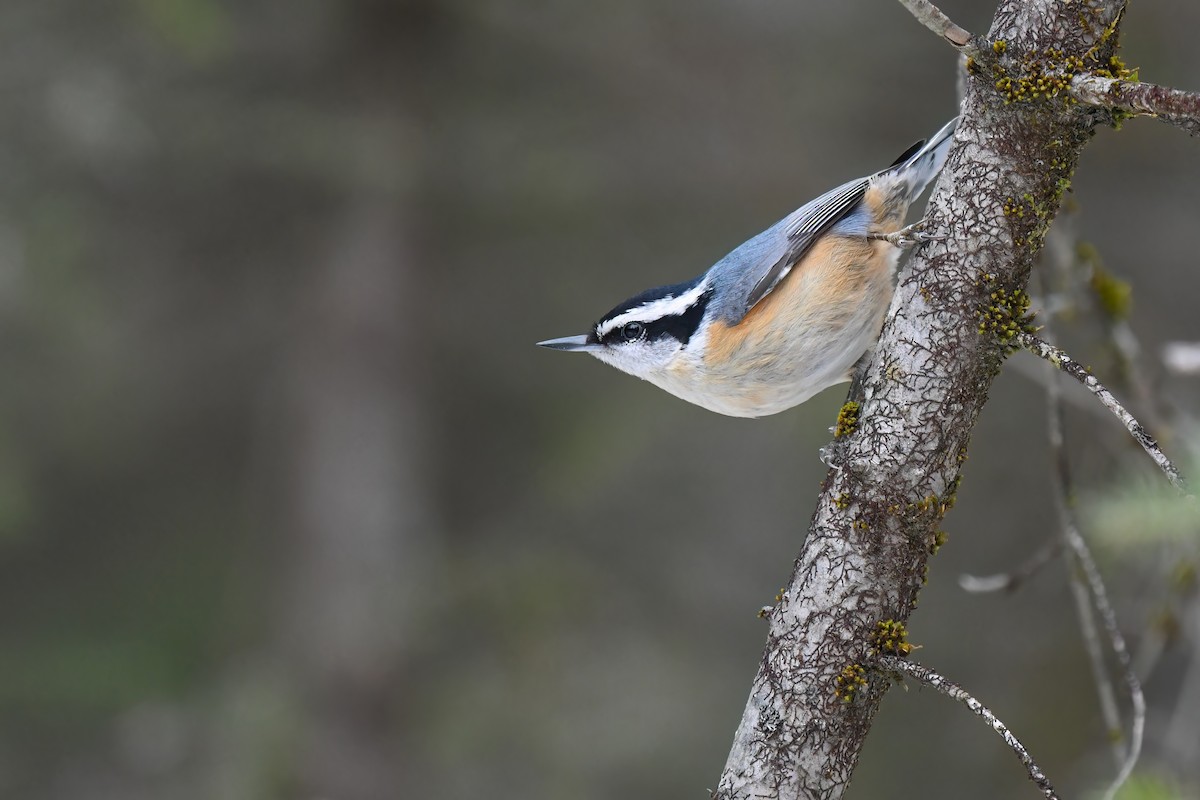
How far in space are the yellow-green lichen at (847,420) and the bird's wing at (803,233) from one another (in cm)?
95

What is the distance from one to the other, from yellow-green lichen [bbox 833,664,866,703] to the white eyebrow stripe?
153cm

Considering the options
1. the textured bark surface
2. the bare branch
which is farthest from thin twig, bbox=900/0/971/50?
the bare branch

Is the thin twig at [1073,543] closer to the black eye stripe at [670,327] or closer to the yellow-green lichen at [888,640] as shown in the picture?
the yellow-green lichen at [888,640]

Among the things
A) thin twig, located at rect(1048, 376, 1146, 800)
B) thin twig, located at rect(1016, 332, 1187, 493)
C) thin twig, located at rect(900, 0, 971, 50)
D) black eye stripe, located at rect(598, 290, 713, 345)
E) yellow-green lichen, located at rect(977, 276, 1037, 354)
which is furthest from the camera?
black eye stripe, located at rect(598, 290, 713, 345)

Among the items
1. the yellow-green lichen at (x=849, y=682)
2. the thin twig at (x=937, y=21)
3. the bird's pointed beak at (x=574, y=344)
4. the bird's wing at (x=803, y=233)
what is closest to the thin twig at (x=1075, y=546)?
the yellow-green lichen at (x=849, y=682)

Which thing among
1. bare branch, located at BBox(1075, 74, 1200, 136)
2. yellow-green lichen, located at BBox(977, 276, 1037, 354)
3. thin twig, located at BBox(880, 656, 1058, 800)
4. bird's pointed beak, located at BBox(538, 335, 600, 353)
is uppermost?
bird's pointed beak, located at BBox(538, 335, 600, 353)

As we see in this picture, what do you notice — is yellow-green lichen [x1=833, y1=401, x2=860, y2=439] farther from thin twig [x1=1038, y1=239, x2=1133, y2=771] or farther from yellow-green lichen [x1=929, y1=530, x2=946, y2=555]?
thin twig [x1=1038, y1=239, x2=1133, y2=771]

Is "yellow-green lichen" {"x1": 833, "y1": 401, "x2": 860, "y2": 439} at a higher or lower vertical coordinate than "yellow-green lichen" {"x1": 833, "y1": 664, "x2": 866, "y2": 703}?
higher

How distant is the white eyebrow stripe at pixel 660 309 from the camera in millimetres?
3281

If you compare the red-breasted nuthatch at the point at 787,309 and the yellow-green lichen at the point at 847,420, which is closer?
the yellow-green lichen at the point at 847,420

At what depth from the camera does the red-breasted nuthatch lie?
117 inches

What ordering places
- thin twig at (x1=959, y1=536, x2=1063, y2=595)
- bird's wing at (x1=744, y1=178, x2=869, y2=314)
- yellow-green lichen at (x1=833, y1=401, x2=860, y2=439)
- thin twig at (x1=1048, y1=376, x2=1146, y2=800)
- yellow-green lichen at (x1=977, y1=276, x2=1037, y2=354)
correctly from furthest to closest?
bird's wing at (x1=744, y1=178, x2=869, y2=314) → thin twig at (x1=959, y1=536, x2=1063, y2=595) → yellow-green lichen at (x1=833, y1=401, x2=860, y2=439) → thin twig at (x1=1048, y1=376, x2=1146, y2=800) → yellow-green lichen at (x1=977, y1=276, x2=1037, y2=354)

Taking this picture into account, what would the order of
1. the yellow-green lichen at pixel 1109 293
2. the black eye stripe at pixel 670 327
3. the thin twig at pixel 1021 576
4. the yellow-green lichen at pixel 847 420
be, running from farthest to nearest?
the black eye stripe at pixel 670 327
the yellow-green lichen at pixel 1109 293
the thin twig at pixel 1021 576
the yellow-green lichen at pixel 847 420

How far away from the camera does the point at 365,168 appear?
19.2 ft
